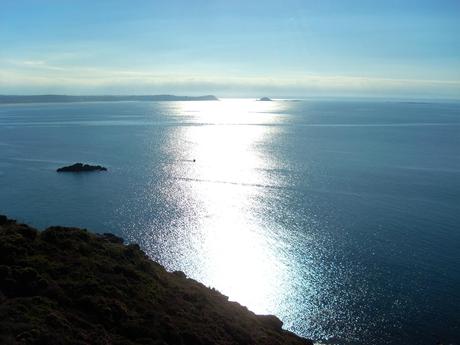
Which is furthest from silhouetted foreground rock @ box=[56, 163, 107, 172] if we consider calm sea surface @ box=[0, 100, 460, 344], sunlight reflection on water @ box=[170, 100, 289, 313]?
sunlight reflection on water @ box=[170, 100, 289, 313]

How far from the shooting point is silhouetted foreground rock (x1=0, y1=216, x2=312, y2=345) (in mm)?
27906

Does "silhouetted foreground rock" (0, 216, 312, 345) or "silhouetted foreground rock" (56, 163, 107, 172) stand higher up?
"silhouetted foreground rock" (0, 216, 312, 345)

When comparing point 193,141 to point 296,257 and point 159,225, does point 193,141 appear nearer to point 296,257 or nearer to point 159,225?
point 159,225

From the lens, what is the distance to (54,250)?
129 ft

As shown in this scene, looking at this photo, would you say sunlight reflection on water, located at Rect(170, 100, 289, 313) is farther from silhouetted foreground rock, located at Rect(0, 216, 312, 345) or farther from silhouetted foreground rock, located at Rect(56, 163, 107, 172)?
silhouetted foreground rock, located at Rect(56, 163, 107, 172)

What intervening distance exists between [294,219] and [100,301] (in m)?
42.9

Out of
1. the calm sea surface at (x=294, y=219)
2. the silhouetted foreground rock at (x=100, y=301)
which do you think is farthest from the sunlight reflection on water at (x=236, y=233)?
the silhouetted foreground rock at (x=100, y=301)

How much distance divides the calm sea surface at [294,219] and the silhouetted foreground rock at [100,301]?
855 centimetres

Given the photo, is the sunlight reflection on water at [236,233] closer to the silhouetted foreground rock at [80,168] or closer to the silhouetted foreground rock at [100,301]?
the silhouetted foreground rock at [100,301]

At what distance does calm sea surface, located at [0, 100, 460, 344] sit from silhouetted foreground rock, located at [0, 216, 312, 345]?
28.1 feet

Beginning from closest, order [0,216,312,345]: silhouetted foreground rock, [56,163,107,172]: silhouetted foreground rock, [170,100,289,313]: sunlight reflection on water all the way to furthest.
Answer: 1. [0,216,312,345]: silhouetted foreground rock
2. [170,100,289,313]: sunlight reflection on water
3. [56,163,107,172]: silhouetted foreground rock

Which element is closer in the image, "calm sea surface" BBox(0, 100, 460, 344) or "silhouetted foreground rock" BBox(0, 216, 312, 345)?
"silhouetted foreground rock" BBox(0, 216, 312, 345)

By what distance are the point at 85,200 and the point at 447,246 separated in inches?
2318

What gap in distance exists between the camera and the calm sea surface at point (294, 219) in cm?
4475
